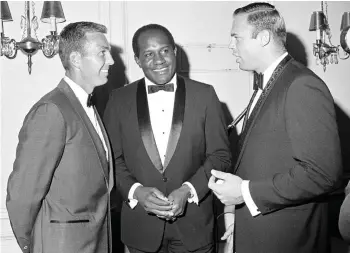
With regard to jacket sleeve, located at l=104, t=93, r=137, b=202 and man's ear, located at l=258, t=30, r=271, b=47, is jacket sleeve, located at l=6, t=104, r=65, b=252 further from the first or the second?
man's ear, located at l=258, t=30, r=271, b=47

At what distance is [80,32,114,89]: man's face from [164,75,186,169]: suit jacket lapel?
58cm

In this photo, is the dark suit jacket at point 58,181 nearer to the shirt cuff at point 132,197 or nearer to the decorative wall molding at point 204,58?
the shirt cuff at point 132,197

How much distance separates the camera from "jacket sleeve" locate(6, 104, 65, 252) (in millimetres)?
1901

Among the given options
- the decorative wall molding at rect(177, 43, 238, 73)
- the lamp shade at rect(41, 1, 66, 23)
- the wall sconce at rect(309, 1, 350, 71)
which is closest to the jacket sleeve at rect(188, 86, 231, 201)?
the decorative wall molding at rect(177, 43, 238, 73)

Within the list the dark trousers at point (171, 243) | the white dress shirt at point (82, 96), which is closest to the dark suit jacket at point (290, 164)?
the dark trousers at point (171, 243)

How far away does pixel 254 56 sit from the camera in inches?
85.7

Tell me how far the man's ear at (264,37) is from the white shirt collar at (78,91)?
102cm

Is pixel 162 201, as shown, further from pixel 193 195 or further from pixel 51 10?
pixel 51 10

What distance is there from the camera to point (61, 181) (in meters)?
2.02

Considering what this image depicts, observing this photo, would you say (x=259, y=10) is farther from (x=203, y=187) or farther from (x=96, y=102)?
(x=96, y=102)

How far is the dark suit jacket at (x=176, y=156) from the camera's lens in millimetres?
2645

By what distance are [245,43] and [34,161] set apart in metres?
1.26

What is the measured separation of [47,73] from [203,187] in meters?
1.86

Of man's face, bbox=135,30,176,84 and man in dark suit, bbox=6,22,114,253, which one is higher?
man's face, bbox=135,30,176,84
